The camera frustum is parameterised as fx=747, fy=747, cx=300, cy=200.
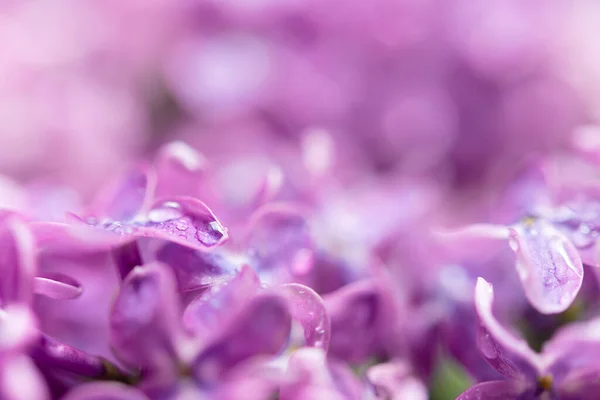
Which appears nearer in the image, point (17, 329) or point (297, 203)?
point (17, 329)

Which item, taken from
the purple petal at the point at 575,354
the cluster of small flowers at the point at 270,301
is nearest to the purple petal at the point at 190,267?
the cluster of small flowers at the point at 270,301

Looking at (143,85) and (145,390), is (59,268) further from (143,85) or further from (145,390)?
(143,85)

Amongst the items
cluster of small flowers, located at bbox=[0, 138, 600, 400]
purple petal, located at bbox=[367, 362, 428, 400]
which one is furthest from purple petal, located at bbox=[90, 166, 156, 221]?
purple petal, located at bbox=[367, 362, 428, 400]

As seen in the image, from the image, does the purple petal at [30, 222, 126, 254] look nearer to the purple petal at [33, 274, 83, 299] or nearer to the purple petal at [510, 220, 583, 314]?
the purple petal at [33, 274, 83, 299]

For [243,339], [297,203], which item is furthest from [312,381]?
[297,203]

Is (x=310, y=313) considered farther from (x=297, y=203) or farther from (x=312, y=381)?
(x=297, y=203)
